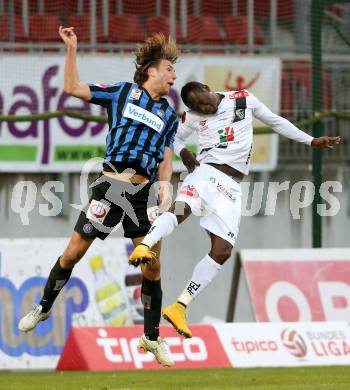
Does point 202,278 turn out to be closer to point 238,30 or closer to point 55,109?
point 55,109

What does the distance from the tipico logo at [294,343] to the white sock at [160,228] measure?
3.32 metres

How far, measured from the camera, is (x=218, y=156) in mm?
10266

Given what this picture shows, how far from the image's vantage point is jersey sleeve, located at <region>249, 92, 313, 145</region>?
32.8 ft

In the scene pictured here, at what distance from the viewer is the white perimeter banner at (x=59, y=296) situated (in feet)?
39.6

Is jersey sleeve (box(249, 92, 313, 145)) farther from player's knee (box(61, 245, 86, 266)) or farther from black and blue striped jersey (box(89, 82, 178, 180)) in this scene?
player's knee (box(61, 245, 86, 266))

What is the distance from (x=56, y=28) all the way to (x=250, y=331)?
558cm

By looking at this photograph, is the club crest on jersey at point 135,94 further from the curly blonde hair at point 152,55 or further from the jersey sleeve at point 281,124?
the jersey sleeve at point 281,124

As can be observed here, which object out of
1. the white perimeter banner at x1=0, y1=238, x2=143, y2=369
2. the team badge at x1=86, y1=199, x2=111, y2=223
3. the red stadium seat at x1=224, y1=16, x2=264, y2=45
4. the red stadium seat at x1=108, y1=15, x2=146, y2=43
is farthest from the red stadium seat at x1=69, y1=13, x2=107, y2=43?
the team badge at x1=86, y1=199, x2=111, y2=223

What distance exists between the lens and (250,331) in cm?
1207

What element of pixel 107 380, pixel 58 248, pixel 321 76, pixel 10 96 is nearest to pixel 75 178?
pixel 10 96

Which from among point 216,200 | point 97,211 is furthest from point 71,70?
point 216,200

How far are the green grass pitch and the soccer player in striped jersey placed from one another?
522mm

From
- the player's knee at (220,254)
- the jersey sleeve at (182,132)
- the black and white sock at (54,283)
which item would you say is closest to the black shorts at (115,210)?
the black and white sock at (54,283)

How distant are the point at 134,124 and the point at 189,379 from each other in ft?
8.24
